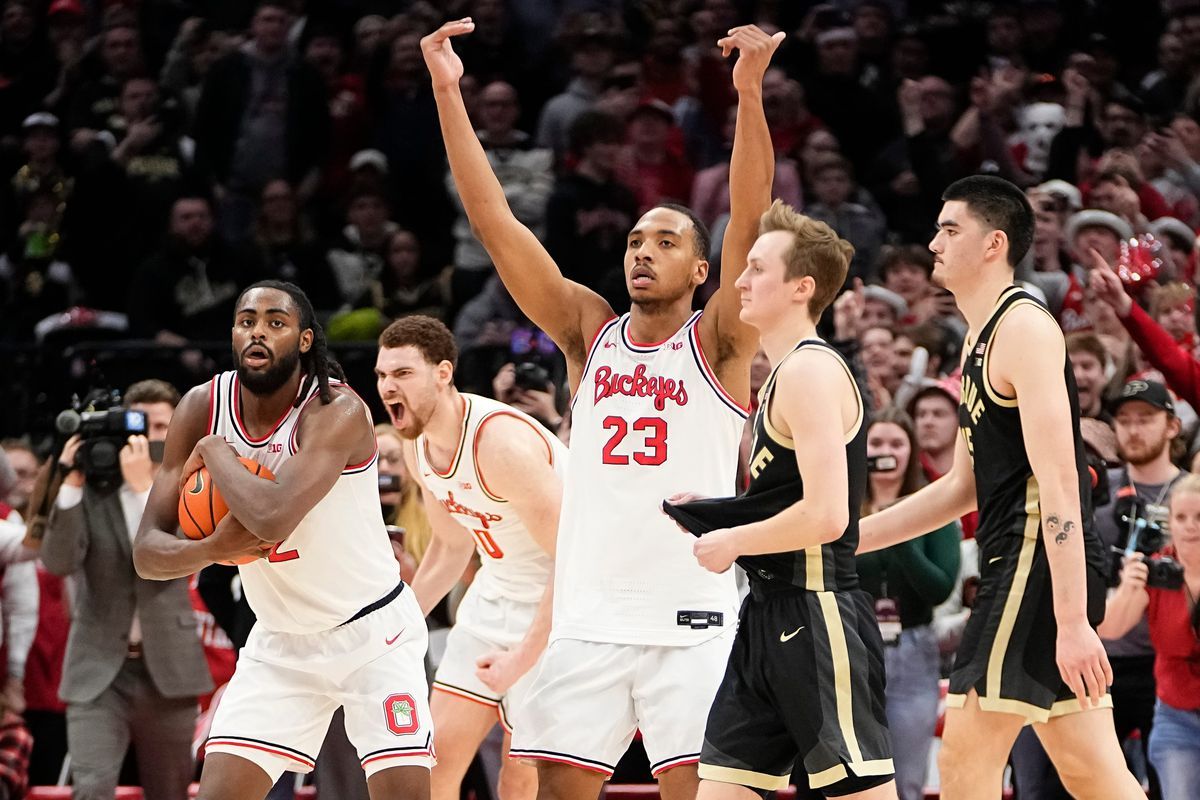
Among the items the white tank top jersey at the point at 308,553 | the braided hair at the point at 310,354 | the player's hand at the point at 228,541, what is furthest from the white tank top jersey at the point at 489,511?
the player's hand at the point at 228,541

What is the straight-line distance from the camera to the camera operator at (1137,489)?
7309mm

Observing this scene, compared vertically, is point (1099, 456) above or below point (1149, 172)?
below

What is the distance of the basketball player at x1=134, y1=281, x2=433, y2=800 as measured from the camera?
5.55 m

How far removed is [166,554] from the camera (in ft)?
17.9

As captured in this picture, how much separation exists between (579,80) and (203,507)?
6.95 metres

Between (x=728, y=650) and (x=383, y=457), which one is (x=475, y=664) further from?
(x=383, y=457)

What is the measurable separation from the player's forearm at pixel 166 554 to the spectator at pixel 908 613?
3.20 m

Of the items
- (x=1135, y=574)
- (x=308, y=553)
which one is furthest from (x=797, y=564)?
(x=1135, y=574)

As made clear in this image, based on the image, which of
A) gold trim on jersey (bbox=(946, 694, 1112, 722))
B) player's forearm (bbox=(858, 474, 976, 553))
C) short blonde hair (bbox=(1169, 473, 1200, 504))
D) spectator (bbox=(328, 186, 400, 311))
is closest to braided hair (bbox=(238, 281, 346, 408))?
player's forearm (bbox=(858, 474, 976, 553))

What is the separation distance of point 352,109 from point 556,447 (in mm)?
6177

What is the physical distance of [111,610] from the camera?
25.3 feet

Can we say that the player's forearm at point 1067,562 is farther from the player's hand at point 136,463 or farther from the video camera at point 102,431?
the player's hand at point 136,463

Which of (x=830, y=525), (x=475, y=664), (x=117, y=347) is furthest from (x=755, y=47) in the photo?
(x=117, y=347)

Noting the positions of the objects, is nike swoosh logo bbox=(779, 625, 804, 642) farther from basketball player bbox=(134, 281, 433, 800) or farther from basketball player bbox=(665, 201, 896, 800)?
basketball player bbox=(134, 281, 433, 800)
